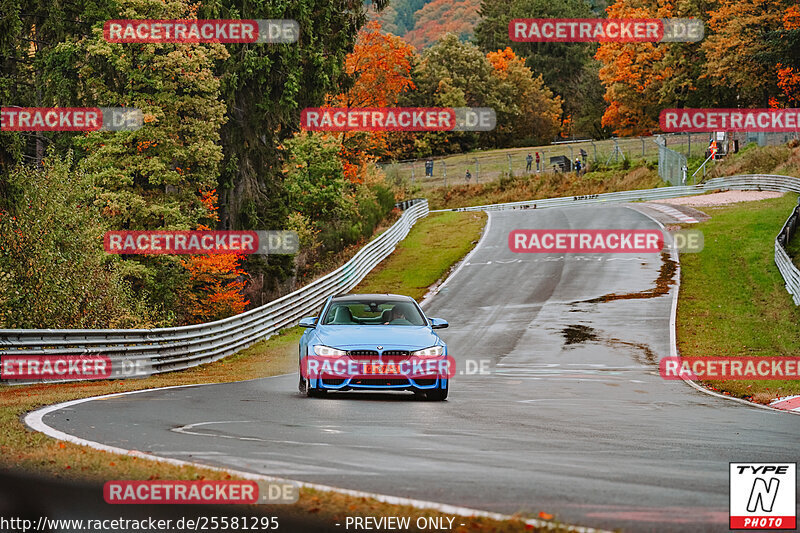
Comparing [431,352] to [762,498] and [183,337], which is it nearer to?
[762,498]

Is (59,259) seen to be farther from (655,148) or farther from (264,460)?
(655,148)

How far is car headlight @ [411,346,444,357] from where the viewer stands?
1298 cm

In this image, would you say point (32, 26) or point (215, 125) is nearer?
point (215, 125)

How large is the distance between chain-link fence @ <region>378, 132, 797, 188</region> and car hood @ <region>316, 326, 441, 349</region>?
55045 millimetres

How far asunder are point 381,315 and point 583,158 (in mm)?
74372

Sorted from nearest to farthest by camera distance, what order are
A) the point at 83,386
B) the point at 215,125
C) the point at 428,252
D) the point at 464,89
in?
the point at 83,386
the point at 215,125
the point at 428,252
the point at 464,89

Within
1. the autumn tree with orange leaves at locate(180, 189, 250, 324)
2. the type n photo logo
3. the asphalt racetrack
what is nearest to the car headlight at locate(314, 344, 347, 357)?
the asphalt racetrack

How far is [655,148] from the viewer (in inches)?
3219

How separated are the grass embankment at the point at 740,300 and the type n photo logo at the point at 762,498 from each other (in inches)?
361

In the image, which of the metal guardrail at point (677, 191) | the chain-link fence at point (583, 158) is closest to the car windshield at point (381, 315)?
the metal guardrail at point (677, 191)

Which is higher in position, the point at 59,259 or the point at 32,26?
the point at 32,26

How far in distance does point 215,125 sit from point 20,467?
28.2 metres

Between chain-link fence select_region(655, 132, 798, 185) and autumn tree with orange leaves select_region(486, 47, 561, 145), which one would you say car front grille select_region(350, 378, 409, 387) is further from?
autumn tree with orange leaves select_region(486, 47, 561, 145)

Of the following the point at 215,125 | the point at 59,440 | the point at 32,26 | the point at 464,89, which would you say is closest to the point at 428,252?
the point at 215,125
